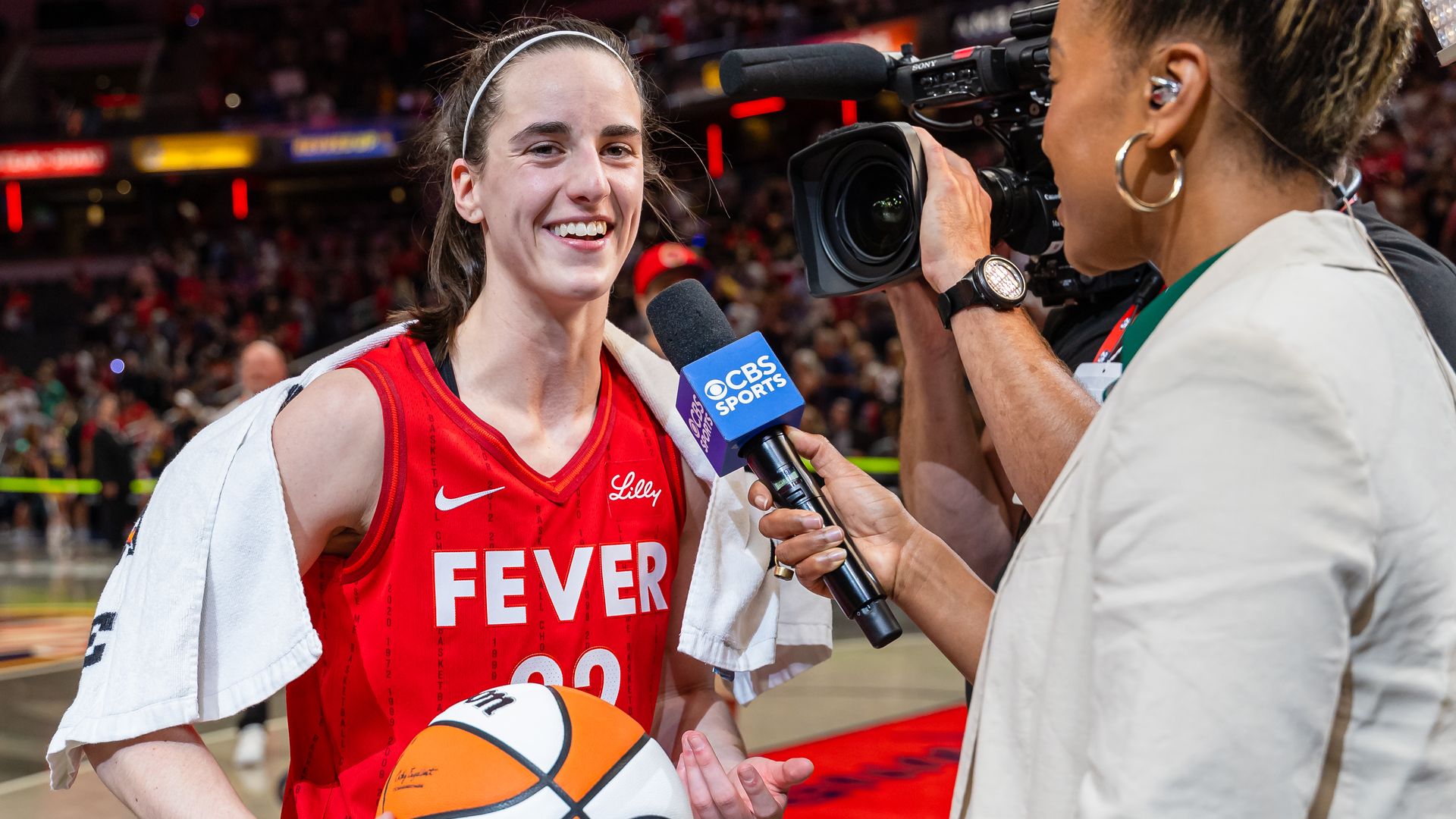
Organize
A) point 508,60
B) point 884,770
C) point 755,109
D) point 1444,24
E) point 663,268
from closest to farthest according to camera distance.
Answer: point 1444,24, point 508,60, point 884,770, point 663,268, point 755,109

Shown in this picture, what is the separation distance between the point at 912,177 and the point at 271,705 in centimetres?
517

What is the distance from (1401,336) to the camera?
88 cm

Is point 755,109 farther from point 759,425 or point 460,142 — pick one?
point 759,425

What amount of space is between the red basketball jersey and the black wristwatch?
2.16ft

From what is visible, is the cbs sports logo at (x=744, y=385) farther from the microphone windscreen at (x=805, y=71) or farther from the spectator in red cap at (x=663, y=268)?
the spectator in red cap at (x=663, y=268)

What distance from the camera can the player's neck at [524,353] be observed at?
197cm

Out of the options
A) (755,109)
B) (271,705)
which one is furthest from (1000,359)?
(755,109)

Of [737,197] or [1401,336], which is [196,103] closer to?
[737,197]

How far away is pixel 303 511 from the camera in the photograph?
5.72 ft

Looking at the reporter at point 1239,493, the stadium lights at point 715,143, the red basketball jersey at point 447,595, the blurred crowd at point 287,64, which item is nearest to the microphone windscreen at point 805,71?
the red basketball jersey at point 447,595

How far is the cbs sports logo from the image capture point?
1.50m

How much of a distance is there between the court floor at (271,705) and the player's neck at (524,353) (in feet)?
9.42

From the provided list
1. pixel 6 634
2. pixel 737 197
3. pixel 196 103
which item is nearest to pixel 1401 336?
pixel 6 634

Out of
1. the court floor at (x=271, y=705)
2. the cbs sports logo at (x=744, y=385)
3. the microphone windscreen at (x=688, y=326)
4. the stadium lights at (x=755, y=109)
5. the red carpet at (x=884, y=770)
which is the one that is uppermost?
the stadium lights at (x=755, y=109)
